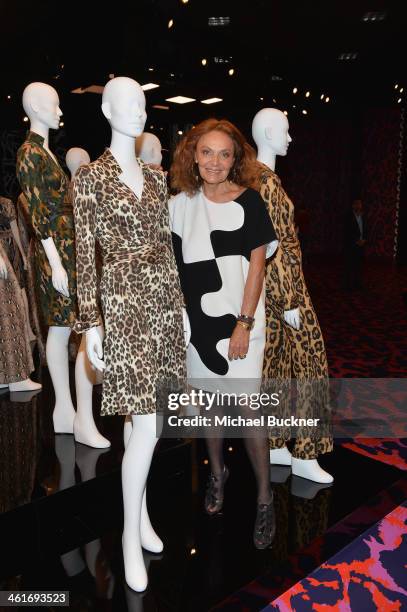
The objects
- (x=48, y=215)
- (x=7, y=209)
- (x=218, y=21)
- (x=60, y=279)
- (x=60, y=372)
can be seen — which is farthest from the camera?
(x=218, y=21)

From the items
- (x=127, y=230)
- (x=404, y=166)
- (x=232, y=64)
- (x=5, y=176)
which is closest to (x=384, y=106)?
(x=404, y=166)

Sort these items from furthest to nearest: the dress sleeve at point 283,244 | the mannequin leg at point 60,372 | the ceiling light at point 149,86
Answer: the ceiling light at point 149,86 → the mannequin leg at point 60,372 → the dress sleeve at point 283,244

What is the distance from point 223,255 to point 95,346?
1.95ft

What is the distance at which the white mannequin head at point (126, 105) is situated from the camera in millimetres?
1709

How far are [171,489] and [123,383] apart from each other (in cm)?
111

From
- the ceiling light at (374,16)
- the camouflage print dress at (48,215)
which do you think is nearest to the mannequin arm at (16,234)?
the camouflage print dress at (48,215)

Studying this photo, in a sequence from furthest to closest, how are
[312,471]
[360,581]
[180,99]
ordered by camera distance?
[180,99] < [312,471] < [360,581]

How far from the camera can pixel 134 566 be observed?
6.02 feet

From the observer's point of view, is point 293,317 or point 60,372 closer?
point 293,317

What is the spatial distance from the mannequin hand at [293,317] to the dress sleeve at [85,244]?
896 millimetres

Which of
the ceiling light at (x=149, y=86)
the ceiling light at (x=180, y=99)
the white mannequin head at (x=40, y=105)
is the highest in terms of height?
the ceiling light at (x=180, y=99)

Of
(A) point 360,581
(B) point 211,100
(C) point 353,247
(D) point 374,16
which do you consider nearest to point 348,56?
Result: (D) point 374,16

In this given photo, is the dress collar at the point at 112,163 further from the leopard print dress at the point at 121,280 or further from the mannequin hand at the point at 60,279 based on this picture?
the mannequin hand at the point at 60,279

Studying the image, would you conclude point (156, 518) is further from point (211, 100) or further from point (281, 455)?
point (211, 100)
